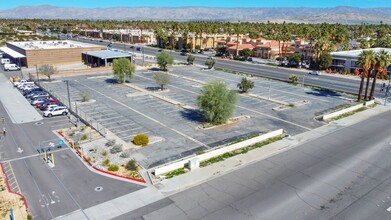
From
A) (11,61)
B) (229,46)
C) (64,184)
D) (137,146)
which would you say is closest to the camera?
(64,184)

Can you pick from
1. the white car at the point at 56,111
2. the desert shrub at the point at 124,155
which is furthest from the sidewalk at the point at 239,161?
the white car at the point at 56,111

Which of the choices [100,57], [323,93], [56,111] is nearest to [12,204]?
[56,111]

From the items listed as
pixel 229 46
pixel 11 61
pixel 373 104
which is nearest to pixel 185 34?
pixel 229 46

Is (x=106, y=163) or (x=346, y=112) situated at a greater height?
(x=346, y=112)

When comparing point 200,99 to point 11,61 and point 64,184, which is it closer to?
point 64,184

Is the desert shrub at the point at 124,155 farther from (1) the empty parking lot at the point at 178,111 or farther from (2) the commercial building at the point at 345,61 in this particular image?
(2) the commercial building at the point at 345,61

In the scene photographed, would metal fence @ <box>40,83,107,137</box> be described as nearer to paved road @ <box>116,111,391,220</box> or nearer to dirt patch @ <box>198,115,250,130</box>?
dirt patch @ <box>198,115,250,130</box>

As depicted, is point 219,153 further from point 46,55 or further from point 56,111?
point 46,55

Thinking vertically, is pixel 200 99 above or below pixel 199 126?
above
